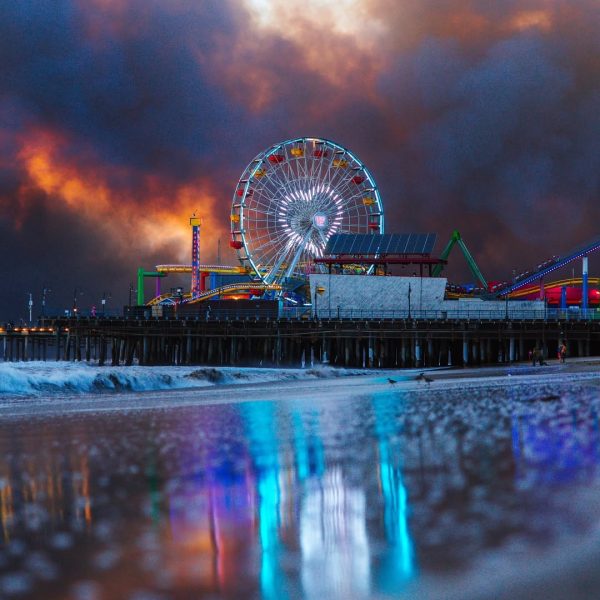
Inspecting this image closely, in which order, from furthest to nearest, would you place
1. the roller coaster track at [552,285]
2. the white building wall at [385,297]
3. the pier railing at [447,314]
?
the roller coaster track at [552,285], the white building wall at [385,297], the pier railing at [447,314]

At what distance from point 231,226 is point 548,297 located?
42628 mm

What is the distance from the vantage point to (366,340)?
54.6 meters

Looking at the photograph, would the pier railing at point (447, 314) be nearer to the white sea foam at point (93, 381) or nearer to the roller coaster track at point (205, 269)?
the white sea foam at point (93, 381)

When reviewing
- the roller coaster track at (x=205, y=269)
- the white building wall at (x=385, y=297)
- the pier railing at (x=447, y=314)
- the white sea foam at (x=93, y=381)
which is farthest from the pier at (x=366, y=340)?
the roller coaster track at (x=205, y=269)

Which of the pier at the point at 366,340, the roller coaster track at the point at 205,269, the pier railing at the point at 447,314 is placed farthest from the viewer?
the roller coaster track at the point at 205,269

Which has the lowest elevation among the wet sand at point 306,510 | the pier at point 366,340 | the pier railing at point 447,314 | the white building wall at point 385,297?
the wet sand at point 306,510

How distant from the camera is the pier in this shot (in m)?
52.6

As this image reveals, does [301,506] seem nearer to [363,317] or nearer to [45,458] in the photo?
[45,458]

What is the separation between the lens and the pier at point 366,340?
52625 millimetres

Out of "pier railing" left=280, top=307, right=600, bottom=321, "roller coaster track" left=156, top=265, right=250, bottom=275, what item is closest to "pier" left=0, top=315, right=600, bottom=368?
"pier railing" left=280, top=307, right=600, bottom=321

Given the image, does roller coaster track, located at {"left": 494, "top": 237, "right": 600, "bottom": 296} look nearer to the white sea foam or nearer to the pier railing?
the pier railing

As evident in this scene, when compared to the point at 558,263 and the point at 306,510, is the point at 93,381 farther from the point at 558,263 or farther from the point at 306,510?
the point at 558,263

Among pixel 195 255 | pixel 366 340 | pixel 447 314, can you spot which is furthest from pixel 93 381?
pixel 195 255

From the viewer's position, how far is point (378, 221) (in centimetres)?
7231
